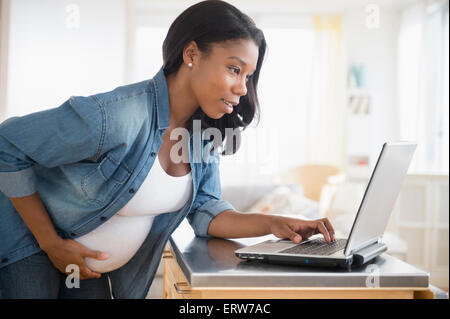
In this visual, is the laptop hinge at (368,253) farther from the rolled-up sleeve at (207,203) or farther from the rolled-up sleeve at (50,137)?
the rolled-up sleeve at (50,137)

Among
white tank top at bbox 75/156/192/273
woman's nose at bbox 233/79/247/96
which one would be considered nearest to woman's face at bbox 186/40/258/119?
woman's nose at bbox 233/79/247/96

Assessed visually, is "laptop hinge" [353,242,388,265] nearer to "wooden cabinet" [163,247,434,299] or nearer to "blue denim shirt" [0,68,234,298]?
"wooden cabinet" [163,247,434,299]

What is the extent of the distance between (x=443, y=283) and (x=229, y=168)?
106 inches

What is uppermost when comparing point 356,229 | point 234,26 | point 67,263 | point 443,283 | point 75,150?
point 234,26

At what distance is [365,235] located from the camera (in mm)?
972

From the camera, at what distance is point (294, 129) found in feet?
19.8

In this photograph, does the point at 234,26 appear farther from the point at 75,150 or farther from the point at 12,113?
the point at 12,113

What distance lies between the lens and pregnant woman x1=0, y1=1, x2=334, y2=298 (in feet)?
3.28

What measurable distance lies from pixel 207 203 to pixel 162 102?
0.31 metres

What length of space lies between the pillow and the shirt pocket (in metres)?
2.46

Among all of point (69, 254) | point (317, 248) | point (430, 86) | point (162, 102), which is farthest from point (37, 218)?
point (430, 86)

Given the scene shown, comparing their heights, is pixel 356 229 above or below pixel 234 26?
below

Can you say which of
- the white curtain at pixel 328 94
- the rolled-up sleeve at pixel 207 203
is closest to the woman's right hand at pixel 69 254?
the rolled-up sleeve at pixel 207 203

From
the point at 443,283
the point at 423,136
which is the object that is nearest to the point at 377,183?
the point at 443,283
